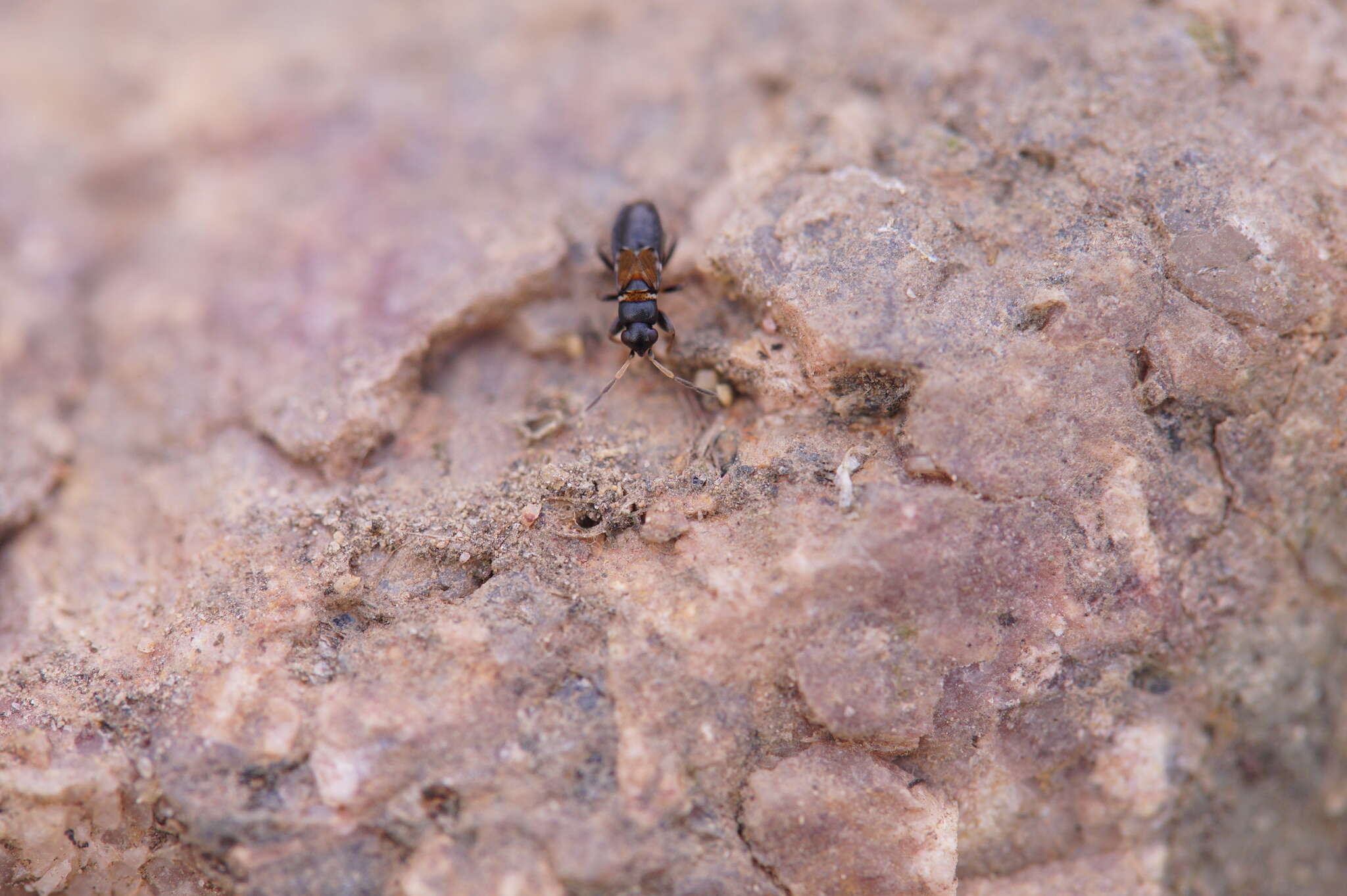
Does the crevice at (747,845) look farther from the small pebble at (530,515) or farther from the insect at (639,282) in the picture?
the insect at (639,282)

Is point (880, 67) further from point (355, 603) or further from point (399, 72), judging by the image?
point (355, 603)

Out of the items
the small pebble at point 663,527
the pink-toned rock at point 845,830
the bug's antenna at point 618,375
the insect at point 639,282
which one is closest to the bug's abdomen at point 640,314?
the insect at point 639,282

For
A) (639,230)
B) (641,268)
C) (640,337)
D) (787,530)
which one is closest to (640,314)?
(640,337)

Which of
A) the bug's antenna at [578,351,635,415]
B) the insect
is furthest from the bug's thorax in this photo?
the bug's antenna at [578,351,635,415]

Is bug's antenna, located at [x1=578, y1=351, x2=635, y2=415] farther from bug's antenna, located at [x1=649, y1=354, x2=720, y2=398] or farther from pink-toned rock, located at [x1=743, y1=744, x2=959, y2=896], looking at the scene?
pink-toned rock, located at [x1=743, y1=744, x2=959, y2=896]

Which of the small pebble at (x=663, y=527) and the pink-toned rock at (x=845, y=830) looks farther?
the small pebble at (x=663, y=527)

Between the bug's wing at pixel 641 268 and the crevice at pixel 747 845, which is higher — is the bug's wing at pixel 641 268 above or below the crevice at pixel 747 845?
above
